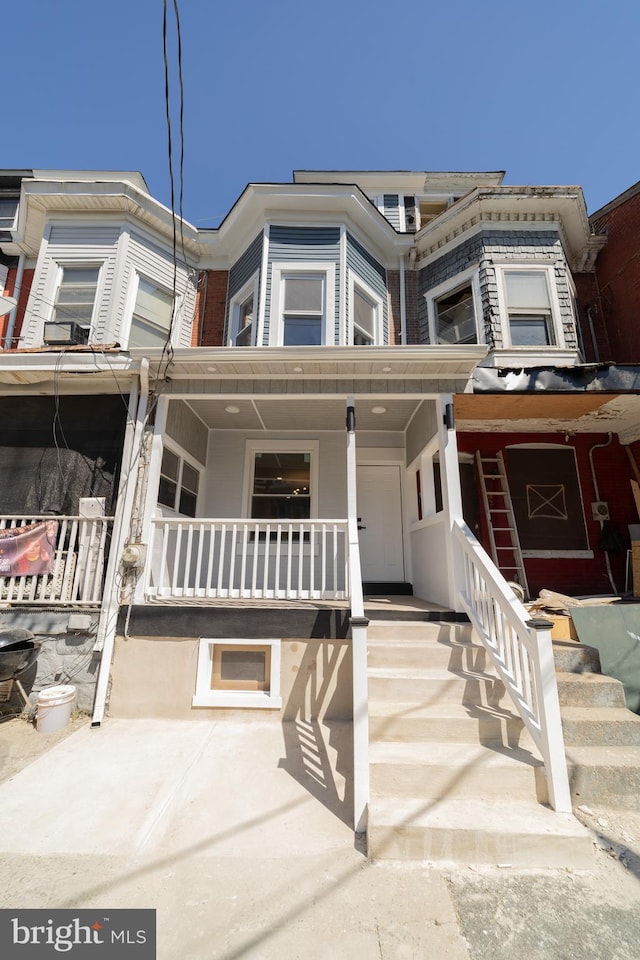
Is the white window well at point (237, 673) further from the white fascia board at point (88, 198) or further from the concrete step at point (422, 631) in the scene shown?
the white fascia board at point (88, 198)

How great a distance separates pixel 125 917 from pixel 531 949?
1839 mm

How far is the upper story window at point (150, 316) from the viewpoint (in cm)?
661

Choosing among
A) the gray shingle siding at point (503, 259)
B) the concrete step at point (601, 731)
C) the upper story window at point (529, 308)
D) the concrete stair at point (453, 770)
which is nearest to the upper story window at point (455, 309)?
the gray shingle siding at point (503, 259)

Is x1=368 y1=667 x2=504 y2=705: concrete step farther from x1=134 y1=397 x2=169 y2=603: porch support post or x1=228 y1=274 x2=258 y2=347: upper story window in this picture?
x1=228 y1=274 x2=258 y2=347: upper story window

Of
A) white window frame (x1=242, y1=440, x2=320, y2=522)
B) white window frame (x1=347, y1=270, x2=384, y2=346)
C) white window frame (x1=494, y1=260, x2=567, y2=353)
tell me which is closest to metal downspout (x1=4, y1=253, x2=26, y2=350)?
white window frame (x1=242, y1=440, x2=320, y2=522)

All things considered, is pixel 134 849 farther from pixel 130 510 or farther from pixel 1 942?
pixel 130 510

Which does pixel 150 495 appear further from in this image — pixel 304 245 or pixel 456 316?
pixel 456 316

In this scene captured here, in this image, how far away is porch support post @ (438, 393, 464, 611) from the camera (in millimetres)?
4312

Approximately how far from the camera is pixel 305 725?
386cm

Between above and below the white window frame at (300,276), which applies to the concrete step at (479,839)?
below

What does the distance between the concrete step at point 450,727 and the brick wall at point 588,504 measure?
355 cm

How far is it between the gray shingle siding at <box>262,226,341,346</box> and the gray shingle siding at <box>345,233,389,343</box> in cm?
29

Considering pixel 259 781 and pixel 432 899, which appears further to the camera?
pixel 259 781

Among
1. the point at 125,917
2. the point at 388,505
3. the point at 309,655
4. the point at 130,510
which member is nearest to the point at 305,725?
the point at 309,655
